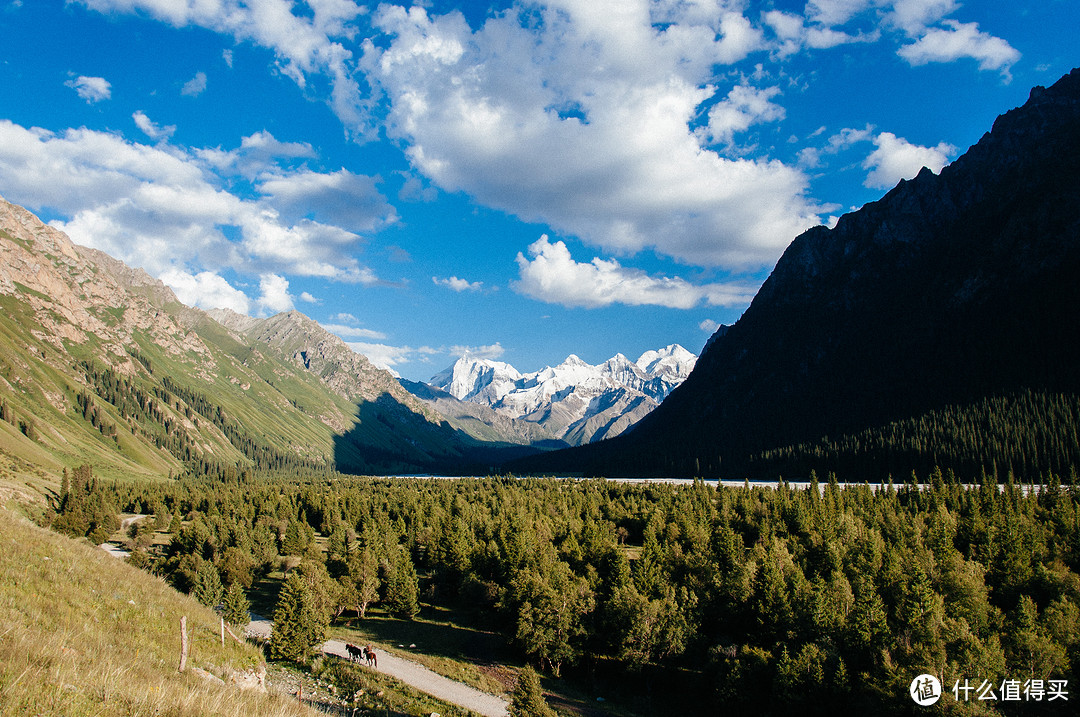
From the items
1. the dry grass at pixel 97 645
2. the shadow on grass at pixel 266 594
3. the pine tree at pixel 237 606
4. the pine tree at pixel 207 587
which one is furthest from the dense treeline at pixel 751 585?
the dry grass at pixel 97 645

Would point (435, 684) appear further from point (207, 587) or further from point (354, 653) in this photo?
point (207, 587)

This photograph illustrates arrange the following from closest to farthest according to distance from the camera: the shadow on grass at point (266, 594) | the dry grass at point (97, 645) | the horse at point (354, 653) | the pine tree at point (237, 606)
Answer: the dry grass at point (97, 645)
the horse at point (354, 653)
the pine tree at point (237, 606)
the shadow on grass at point (266, 594)

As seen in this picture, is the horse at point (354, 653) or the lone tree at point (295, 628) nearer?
the lone tree at point (295, 628)

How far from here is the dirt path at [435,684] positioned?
46.5 m

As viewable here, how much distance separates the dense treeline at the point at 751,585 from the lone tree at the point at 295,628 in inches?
32.1

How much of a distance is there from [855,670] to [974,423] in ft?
645

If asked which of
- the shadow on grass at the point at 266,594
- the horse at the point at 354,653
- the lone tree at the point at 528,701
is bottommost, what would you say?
the shadow on grass at the point at 266,594

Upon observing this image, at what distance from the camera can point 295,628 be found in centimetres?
5262

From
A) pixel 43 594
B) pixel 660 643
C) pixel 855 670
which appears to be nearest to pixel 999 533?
pixel 855 670

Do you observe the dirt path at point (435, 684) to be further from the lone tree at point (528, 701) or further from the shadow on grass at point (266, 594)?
the shadow on grass at point (266, 594)

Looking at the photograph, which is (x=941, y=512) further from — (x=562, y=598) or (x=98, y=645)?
(x=98, y=645)

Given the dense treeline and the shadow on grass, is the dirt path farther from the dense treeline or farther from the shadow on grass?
the shadow on grass

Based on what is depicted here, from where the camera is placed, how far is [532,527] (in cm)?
9712

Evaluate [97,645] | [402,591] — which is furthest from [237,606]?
[97,645]
